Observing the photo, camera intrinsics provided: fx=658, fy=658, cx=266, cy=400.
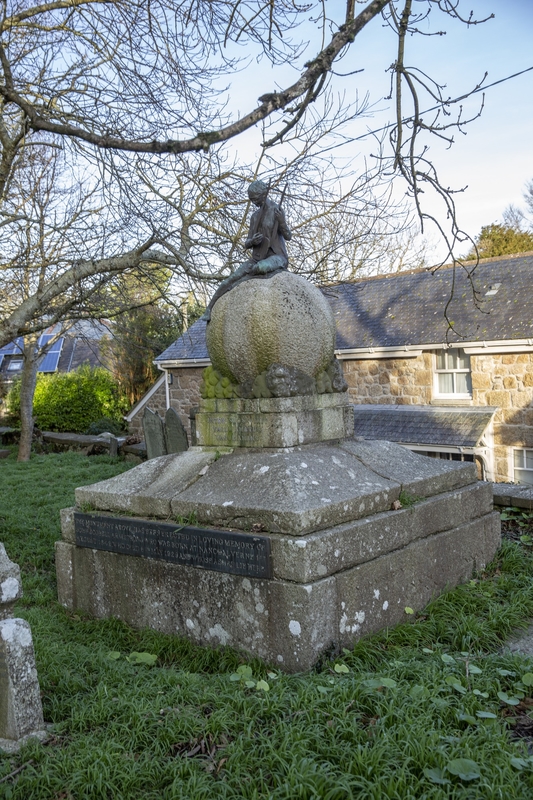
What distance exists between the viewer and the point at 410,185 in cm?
439

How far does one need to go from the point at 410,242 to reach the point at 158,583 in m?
23.5

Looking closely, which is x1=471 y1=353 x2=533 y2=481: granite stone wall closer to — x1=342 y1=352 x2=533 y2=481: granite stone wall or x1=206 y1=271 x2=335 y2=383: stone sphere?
x1=342 y1=352 x2=533 y2=481: granite stone wall

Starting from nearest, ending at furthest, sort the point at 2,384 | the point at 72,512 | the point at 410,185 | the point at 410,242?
the point at 410,185 < the point at 72,512 < the point at 410,242 < the point at 2,384

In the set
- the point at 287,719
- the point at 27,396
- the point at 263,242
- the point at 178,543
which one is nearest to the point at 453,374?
the point at 263,242

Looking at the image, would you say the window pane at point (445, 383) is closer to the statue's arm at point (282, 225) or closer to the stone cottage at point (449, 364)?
the stone cottage at point (449, 364)

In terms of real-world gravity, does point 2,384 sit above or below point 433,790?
above

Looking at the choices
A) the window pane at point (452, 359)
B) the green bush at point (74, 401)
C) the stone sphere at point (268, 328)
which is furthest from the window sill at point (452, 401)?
the green bush at point (74, 401)

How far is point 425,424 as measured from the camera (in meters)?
14.0

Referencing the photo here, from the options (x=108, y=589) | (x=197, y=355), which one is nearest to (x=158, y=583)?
(x=108, y=589)

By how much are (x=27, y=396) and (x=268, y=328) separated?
45.2ft

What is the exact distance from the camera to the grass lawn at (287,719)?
262cm

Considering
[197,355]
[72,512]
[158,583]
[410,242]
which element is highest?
[410,242]

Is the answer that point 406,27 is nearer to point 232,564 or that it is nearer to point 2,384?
point 232,564

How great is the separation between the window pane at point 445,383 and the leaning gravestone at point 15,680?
498 inches
